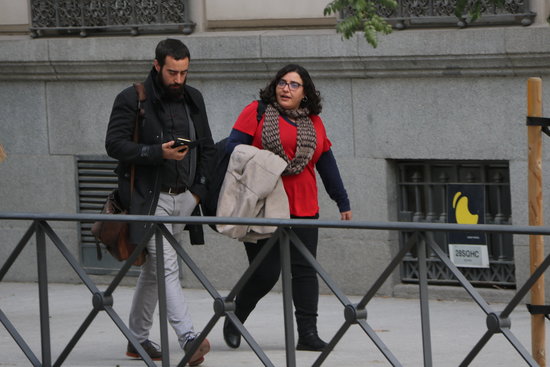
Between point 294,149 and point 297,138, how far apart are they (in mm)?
67

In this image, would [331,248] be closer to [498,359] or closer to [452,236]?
[452,236]

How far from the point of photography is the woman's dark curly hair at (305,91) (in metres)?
7.79

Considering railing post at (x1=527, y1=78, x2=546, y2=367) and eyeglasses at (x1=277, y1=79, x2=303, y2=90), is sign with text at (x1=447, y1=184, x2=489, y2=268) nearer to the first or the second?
eyeglasses at (x1=277, y1=79, x2=303, y2=90)

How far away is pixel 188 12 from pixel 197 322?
272 centimetres

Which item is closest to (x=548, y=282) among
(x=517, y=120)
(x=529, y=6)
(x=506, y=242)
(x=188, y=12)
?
(x=506, y=242)

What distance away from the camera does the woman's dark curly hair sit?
25.6ft

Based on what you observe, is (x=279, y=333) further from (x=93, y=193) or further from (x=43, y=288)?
(x=93, y=193)

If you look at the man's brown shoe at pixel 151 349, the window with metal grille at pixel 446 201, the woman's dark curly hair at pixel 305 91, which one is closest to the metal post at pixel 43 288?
the man's brown shoe at pixel 151 349

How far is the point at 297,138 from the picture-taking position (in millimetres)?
7727

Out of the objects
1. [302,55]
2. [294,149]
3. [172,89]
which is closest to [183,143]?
[172,89]

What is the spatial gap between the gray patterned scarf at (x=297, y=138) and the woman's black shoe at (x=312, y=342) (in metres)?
0.97

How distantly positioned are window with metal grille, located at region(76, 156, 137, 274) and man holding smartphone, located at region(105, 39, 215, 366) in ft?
11.6

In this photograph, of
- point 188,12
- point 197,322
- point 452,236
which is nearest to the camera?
point 197,322

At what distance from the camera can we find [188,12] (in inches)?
426
